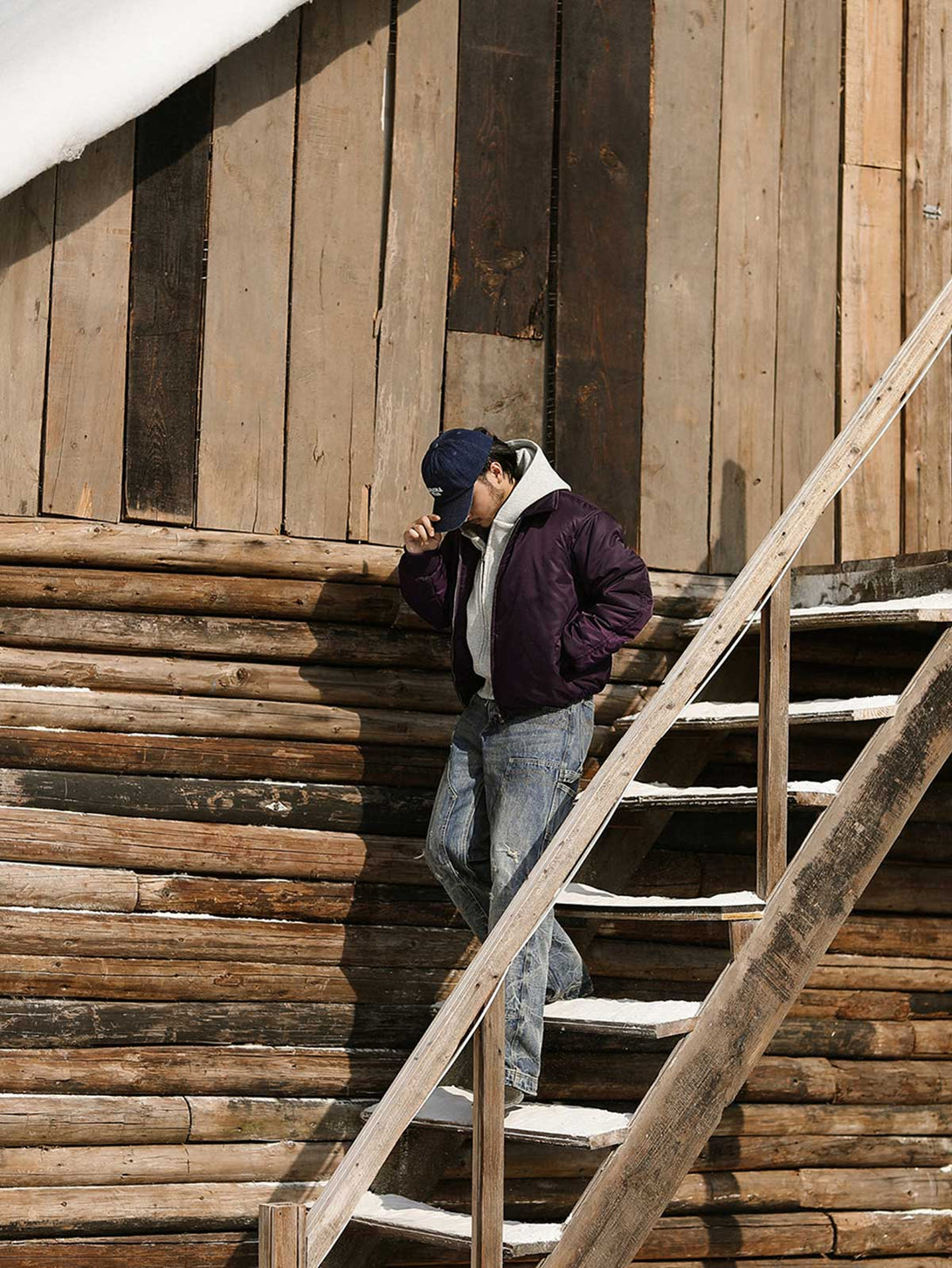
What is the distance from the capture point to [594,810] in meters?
5.00

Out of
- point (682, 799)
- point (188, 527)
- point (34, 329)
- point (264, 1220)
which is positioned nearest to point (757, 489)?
point (682, 799)

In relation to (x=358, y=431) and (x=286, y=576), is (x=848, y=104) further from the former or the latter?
(x=286, y=576)

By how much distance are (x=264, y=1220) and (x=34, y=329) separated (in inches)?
130

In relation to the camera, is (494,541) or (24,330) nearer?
(494,541)

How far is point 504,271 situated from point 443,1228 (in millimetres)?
3650

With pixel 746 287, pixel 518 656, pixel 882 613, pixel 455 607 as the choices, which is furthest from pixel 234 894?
pixel 746 287

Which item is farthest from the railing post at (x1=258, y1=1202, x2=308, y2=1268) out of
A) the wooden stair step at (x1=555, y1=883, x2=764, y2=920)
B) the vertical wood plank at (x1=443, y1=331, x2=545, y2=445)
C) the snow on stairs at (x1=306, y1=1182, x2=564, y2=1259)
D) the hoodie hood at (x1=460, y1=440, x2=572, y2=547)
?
the vertical wood plank at (x1=443, y1=331, x2=545, y2=445)

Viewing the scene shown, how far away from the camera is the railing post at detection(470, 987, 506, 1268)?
4.85 metres

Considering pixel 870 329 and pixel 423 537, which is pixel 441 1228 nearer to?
pixel 423 537

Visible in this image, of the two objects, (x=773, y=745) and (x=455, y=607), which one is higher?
(x=455, y=607)

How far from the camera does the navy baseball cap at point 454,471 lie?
557 cm

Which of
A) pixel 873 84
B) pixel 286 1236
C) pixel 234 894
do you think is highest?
pixel 873 84

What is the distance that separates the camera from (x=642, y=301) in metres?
6.93

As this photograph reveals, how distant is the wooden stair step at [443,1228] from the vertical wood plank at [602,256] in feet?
9.16
